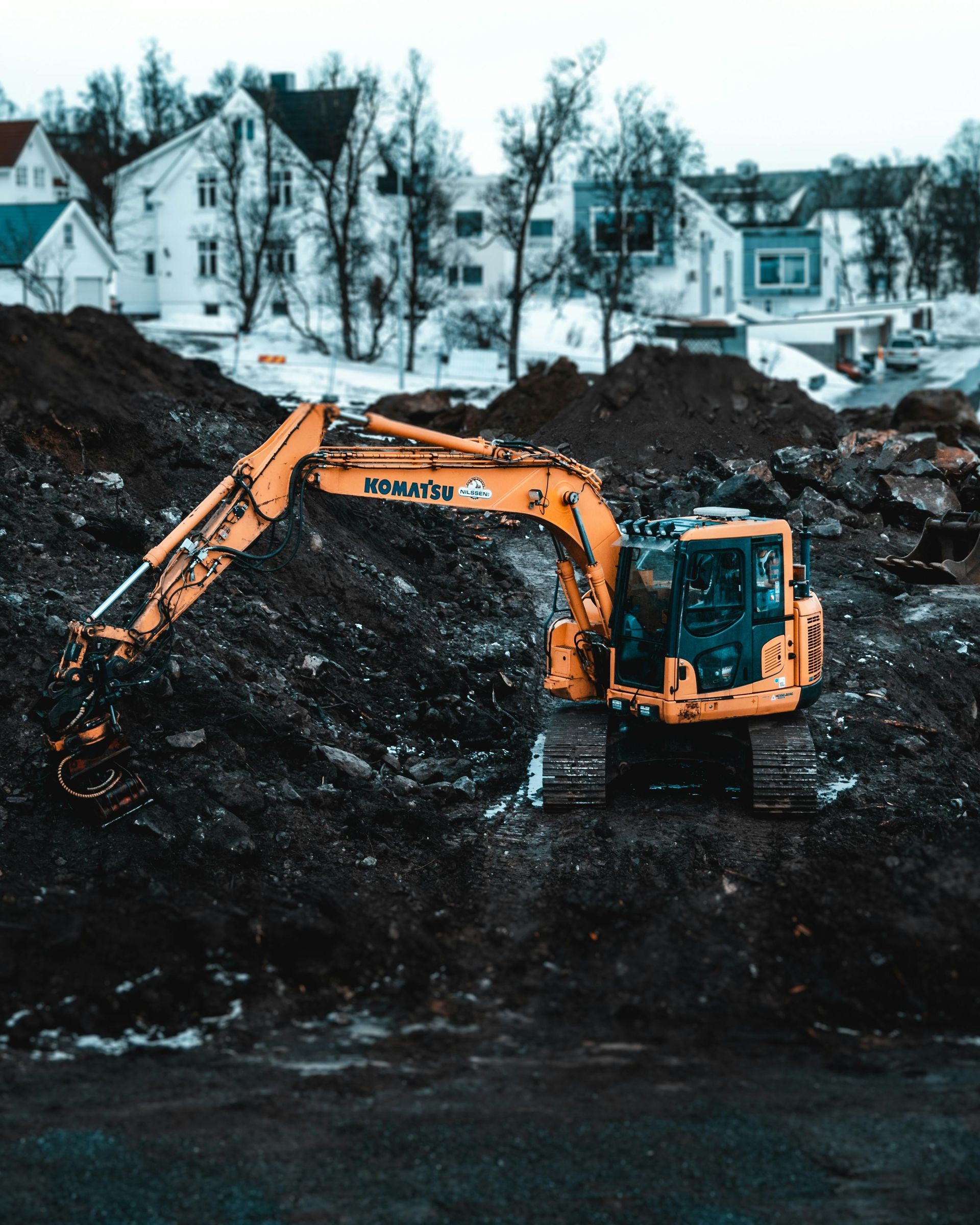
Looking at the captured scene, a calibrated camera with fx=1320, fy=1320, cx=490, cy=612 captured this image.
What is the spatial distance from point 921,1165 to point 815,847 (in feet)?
13.8

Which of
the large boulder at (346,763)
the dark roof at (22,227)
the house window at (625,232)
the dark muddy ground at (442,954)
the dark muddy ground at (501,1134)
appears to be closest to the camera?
the dark muddy ground at (501,1134)

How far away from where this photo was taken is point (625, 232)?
44.5m

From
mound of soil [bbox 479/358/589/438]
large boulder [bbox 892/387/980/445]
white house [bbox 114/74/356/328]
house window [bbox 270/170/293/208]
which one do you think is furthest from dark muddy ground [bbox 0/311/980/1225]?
house window [bbox 270/170/293/208]

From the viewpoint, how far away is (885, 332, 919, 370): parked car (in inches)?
2126

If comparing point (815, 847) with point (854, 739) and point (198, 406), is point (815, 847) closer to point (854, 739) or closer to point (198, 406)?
point (854, 739)

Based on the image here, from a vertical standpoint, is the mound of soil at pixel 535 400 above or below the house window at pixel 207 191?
below

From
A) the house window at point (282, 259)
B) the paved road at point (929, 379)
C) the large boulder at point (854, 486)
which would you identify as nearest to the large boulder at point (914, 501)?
the large boulder at point (854, 486)

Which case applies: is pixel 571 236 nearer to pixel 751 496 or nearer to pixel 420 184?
pixel 420 184

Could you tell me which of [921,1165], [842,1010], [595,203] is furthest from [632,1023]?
[595,203]

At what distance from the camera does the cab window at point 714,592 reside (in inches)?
448

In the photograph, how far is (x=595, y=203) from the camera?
178 feet

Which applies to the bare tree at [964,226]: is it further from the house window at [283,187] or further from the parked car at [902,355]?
the house window at [283,187]

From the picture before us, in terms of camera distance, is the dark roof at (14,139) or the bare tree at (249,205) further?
the dark roof at (14,139)

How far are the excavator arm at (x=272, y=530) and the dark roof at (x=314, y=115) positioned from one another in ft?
116
